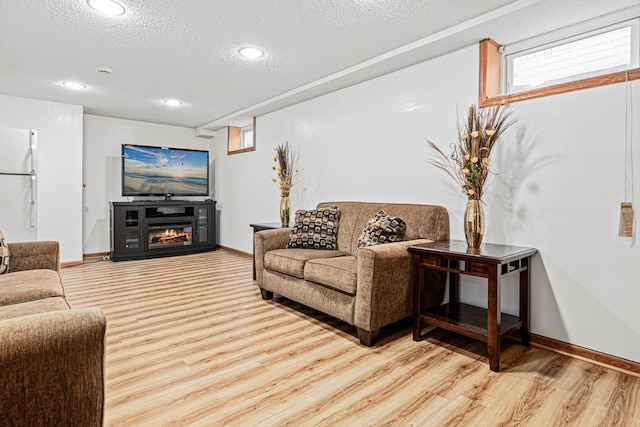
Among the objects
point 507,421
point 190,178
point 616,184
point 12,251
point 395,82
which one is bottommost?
point 507,421

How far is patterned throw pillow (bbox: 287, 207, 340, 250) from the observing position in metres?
3.39

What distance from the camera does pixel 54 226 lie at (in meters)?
4.89

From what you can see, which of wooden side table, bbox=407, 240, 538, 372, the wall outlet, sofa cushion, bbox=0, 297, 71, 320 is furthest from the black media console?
the wall outlet

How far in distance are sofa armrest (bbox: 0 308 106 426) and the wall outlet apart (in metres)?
2.64

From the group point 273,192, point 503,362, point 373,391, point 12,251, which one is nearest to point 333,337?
point 373,391

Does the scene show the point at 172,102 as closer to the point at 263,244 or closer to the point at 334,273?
the point at 263,244

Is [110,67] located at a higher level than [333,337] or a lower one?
higher

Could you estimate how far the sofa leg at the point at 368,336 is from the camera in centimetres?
239

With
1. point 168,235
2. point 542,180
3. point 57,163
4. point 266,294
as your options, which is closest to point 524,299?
point 542,180

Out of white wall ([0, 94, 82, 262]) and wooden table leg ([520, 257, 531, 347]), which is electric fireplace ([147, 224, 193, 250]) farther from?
wooden table leg ([520, 257, 531, 347])

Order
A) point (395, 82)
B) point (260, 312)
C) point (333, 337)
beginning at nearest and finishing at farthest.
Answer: point (333, 337), point (260, 312), point (395, 82)

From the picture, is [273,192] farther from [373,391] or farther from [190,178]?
[373,391]

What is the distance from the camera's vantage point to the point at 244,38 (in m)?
2.88

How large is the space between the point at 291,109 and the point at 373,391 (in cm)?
377
